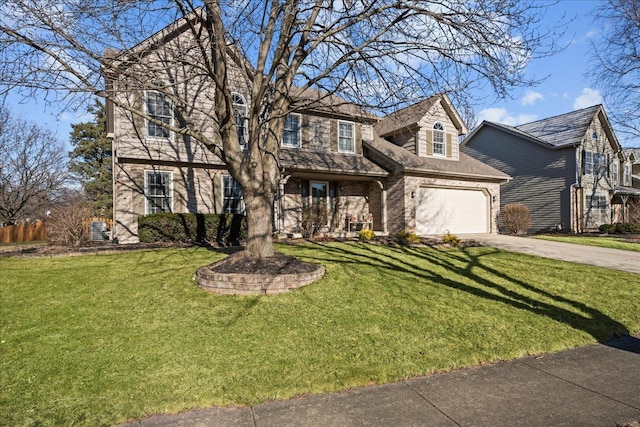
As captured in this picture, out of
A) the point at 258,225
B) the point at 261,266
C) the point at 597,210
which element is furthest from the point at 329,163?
the point at 597,210

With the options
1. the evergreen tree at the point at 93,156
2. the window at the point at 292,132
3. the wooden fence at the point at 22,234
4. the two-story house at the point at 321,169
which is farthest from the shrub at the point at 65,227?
the evergreen tree at the point at 93,156

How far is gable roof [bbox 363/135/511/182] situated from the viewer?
15742mm

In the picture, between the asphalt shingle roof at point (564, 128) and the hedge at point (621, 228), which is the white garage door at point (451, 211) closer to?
the asphalt shingle roof at point (564, 128)

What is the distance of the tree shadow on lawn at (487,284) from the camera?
18.5 feet

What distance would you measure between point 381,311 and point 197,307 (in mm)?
2982

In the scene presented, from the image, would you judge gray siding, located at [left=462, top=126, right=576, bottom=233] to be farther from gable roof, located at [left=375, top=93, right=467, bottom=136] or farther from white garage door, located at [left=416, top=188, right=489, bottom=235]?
gable roof, located at [left=375, top=93, right=467, bottom=136]

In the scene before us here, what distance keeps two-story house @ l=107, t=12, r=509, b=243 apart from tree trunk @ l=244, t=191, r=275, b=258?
351 centimetres

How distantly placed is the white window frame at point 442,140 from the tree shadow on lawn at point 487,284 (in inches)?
322

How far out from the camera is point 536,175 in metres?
22.6

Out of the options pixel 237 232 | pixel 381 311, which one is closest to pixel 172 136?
pixel 237 232

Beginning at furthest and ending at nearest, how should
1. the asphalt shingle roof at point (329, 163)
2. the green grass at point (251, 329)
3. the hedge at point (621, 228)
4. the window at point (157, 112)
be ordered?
the hedge at point (621, 228) → the asphalt shingle roof at point (329, 163) → the window at point (157, 112) → the green grass at point (251, 329)

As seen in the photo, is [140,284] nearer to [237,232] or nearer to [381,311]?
[381,311]

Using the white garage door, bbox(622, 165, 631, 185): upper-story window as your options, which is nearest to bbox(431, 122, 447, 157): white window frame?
the white garage door

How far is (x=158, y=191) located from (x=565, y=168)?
22.5 metres
